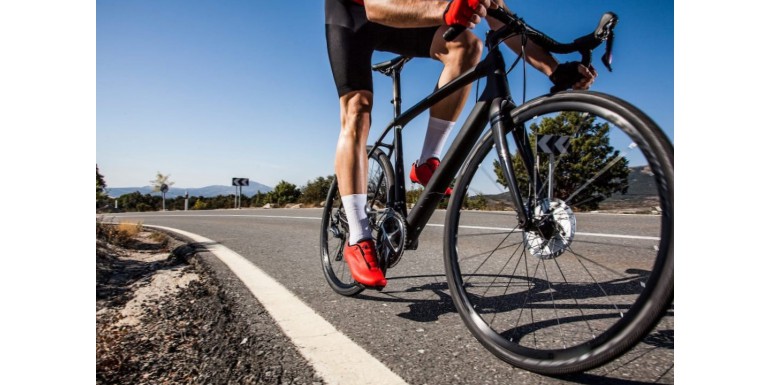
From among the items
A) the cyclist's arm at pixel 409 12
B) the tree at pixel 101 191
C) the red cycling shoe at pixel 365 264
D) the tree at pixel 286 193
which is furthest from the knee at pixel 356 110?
the tree at pixel 286 193

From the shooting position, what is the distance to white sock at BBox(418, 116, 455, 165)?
6.44ft

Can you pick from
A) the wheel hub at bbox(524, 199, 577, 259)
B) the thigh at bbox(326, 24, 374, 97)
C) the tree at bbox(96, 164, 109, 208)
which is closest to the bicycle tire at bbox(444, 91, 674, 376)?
the wheel hub at bbox(524, 199, 577, 259)

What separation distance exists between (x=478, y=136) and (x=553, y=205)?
426 millimetres

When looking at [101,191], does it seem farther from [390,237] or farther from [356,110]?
[390,237]

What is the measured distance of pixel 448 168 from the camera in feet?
5.03

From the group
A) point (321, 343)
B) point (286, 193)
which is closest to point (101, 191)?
point (321, 343)

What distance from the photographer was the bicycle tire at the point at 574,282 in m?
0.80
